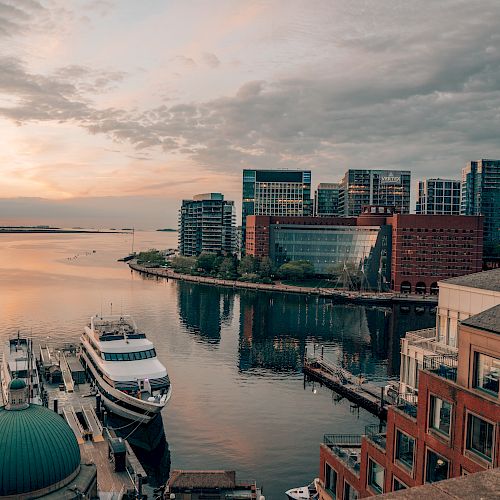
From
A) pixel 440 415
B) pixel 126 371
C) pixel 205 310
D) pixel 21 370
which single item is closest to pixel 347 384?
pixel 126 371

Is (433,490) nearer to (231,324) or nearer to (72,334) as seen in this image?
(72,334)

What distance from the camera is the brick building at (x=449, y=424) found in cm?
1894

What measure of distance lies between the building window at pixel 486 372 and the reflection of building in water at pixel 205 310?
3710 inches

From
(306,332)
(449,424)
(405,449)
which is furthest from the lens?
(306,332)

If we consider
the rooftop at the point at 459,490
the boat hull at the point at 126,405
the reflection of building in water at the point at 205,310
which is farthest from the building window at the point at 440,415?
the reflection of building in water at the point at 205,310

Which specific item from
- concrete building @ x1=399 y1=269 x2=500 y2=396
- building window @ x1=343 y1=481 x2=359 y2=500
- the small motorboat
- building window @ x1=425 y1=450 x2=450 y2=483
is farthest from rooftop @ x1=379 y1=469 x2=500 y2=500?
the small motorboat

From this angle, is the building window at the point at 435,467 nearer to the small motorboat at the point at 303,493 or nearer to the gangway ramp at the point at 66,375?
the small motorboat at the point at 303,493

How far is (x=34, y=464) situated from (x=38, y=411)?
13.9ft

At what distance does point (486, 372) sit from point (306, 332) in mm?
105007

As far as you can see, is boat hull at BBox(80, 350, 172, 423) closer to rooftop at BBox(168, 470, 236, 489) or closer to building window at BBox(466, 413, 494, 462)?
rooftop at BBox(168, 470, 236, 489)

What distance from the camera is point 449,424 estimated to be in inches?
819

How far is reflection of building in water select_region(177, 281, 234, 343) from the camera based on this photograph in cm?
12288

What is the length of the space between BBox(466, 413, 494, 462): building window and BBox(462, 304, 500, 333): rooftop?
3296 millimetres

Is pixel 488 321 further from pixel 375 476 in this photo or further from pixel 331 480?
pixel 331 480
